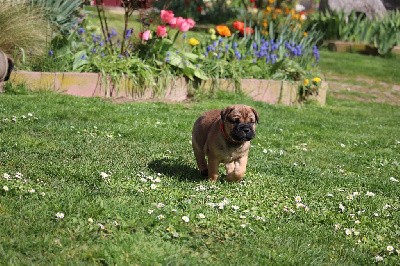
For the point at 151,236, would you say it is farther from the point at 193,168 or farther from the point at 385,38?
the point at 385,38

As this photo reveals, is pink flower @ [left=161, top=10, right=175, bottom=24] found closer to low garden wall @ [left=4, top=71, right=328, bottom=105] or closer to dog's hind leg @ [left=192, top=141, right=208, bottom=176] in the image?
low garden wall @ [left=4, top=71, right=328, bottom=105]

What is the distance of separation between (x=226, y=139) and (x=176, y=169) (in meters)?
0.89

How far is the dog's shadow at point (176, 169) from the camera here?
623cm

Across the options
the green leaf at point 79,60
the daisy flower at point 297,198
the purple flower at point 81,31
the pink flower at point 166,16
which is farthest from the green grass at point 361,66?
the daisy flower at point 297,198

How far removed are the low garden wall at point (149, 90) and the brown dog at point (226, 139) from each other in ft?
14.9

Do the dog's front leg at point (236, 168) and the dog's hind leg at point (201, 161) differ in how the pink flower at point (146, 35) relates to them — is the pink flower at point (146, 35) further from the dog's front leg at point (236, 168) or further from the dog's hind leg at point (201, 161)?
the dog's front leg at point (236, 168)

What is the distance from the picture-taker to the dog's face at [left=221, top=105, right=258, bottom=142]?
18.3ft

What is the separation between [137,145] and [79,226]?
2930 millimetres

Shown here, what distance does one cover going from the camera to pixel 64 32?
1252 cm

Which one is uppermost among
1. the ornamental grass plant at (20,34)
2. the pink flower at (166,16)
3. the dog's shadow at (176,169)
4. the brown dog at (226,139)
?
the pink flower at (166,16)

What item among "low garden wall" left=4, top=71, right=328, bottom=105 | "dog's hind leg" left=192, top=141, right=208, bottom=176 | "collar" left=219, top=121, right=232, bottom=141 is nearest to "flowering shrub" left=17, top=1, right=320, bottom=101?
"low garden wall" left=4, top=71, right=328, bottom=105

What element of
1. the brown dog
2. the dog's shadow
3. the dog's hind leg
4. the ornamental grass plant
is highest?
the ornamental grass plant

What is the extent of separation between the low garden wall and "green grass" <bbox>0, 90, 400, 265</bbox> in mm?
855

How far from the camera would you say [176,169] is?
6.53m
